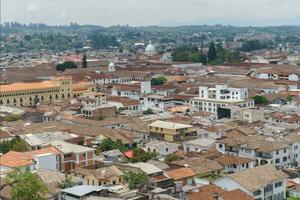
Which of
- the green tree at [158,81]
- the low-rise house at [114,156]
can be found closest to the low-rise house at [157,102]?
the green tree at [158,81]

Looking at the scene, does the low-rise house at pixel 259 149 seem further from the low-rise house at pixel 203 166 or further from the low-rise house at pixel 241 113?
the low-rise house at pixel 241 113

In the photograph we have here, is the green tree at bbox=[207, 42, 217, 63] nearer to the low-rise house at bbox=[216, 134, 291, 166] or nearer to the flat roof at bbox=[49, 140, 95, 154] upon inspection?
the low-rise house at bbox=[216, 134, 291, 166]

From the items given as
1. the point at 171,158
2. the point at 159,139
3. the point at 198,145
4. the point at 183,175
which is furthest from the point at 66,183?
the point at 159,139

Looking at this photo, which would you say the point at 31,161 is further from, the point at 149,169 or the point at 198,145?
the point at 198,145

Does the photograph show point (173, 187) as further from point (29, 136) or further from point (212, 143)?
point (29, 136)

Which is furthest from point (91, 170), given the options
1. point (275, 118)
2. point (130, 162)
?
point (275, 118)

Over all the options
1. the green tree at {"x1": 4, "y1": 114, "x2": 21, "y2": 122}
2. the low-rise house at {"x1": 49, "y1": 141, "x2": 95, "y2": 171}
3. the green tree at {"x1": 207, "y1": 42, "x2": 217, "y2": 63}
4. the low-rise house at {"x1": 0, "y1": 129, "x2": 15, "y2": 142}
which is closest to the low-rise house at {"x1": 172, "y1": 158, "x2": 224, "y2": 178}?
the low-rise house at {"x1": 49, "y1": 141, "x2": 95, "y2": 171}
